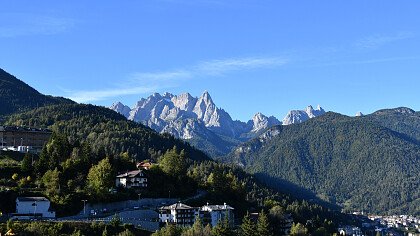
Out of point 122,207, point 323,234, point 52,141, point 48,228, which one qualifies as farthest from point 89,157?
point 323,234

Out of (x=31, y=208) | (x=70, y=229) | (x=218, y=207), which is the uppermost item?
(x=31, y=208)

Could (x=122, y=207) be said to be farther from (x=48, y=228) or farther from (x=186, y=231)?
(x=48, y=228)

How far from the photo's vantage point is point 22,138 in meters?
151

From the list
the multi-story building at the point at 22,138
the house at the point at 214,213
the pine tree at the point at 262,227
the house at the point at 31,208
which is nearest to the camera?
the house at the point at 31,208

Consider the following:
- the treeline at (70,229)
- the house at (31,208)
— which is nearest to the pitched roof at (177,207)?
the treeline at (70,229)

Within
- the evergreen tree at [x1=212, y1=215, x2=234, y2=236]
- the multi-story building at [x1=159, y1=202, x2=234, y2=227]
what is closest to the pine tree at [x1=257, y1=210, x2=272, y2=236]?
the multi-story building at [x1=159, y1=202, x2=234, y2=227]

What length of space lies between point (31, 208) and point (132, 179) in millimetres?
24794

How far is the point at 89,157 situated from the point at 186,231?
102ft

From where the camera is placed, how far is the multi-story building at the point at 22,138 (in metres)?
148

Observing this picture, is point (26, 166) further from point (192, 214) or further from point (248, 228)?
point (248, 228)

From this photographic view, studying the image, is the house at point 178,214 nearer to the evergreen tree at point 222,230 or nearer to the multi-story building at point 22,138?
the evergreen tree at point 222,230

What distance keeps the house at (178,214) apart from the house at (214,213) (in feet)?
8.15

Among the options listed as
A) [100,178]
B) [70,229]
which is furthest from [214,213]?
[70,229]

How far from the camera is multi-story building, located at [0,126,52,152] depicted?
148375 millimetres
